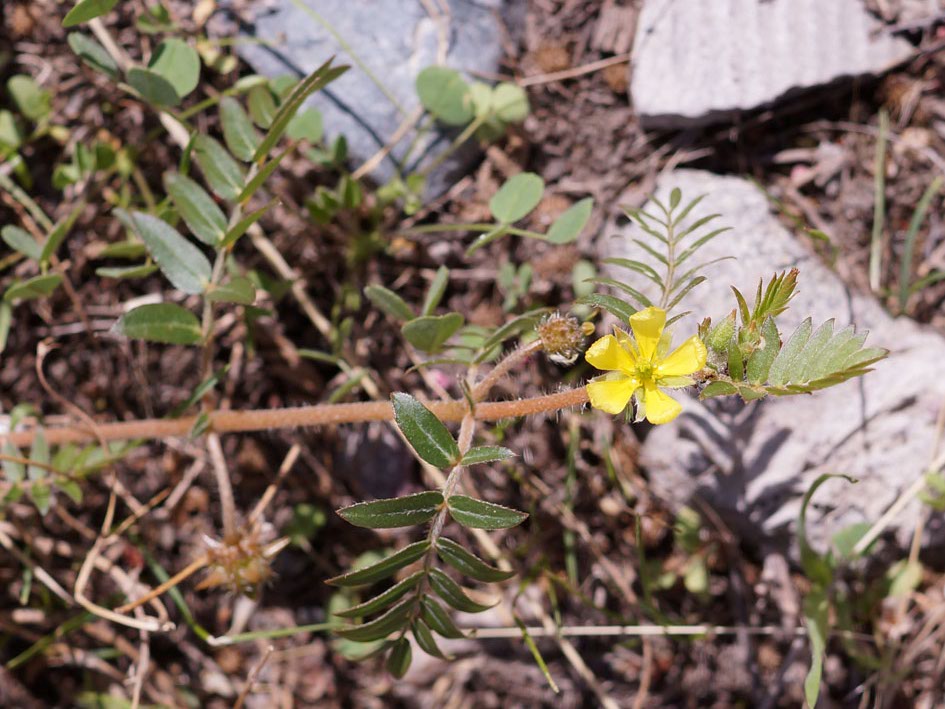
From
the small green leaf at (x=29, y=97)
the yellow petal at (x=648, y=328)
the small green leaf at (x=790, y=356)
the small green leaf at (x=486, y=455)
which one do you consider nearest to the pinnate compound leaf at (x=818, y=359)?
the small green leaf at (x=790, y=356)

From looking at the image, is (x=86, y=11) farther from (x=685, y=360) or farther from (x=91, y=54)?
(x=685, y=360)

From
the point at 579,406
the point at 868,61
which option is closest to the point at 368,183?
the point at 579,406

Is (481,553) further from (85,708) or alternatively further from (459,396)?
(85,708)

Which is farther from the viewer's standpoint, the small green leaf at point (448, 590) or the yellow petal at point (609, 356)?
the small green leaf at point (448, 590)

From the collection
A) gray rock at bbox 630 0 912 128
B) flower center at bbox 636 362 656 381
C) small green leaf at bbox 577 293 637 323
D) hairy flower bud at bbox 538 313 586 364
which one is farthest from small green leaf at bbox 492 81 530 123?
flower center at bbox 636 362 656 381

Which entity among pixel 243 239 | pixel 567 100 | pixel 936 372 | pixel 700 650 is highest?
pixel 567 100

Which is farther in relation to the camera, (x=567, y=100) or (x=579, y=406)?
(x=567, y=100)

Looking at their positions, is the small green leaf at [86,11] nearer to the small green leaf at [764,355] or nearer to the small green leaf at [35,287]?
the small green leaf at [35,287]

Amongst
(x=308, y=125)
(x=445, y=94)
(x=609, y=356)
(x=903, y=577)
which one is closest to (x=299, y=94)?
(x=308, y=125)
